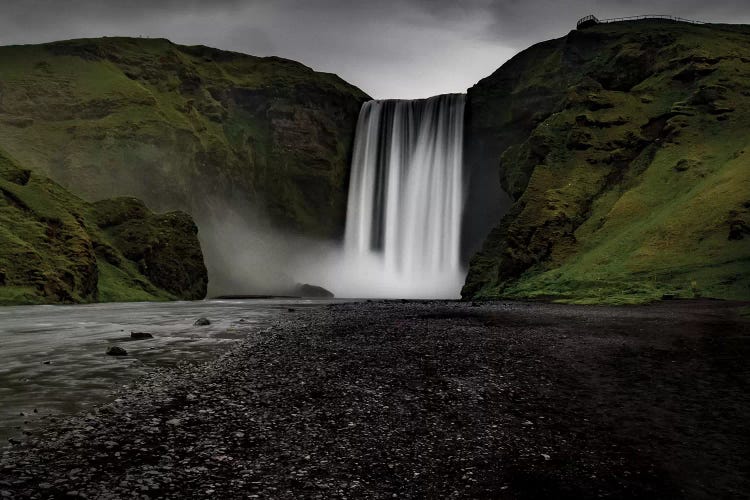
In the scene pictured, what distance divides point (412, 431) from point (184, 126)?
103 m

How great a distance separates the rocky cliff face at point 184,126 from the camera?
296 ft

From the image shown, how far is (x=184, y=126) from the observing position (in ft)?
328

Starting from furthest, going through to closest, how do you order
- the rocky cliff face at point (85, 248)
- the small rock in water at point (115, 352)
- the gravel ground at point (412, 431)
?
the rocky cliff face at point (85, 248)
the small rock in water at point (115, 352)
the gravel ground at point (412, 431)

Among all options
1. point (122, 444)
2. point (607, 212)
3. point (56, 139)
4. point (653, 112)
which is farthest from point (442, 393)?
point (56, 139)

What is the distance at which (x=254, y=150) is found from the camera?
113500 mm

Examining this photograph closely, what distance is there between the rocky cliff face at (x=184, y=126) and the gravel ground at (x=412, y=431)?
3452 inches

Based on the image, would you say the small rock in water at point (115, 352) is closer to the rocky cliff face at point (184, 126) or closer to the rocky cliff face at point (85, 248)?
the rocky cliff face at point (85, 248)

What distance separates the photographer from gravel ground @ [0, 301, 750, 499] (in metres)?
6.30

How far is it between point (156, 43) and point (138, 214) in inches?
2506

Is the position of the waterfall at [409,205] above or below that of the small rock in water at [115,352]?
above

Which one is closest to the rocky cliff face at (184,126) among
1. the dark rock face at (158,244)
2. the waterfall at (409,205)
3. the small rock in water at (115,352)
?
the waterfall at (409,205)

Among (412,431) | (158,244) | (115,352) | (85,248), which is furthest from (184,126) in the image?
(412,431)

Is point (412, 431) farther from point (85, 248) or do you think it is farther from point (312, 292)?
point (312, 292)

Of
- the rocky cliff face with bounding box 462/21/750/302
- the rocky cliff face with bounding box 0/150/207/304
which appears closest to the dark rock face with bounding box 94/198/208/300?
the rocky cliff face with bounding box 0/150/207/304
